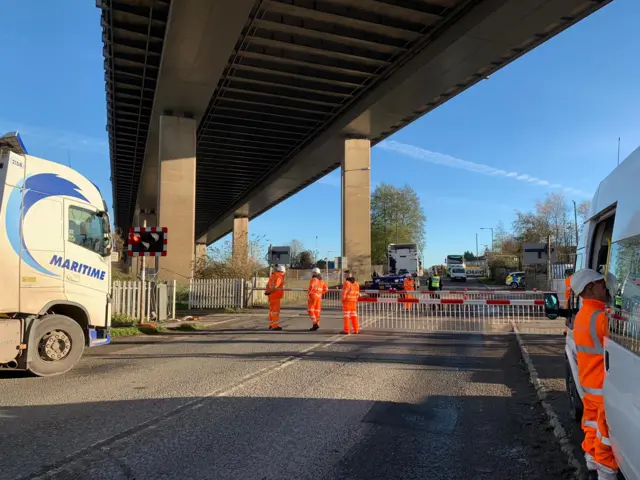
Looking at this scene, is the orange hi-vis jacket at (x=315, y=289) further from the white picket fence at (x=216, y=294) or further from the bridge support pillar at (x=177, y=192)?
the bridge support pillar at (x=177, y=192)

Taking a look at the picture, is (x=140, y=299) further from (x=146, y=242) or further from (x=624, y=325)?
(x=624, y=325)

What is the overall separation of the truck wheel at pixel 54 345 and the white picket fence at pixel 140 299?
258 inches

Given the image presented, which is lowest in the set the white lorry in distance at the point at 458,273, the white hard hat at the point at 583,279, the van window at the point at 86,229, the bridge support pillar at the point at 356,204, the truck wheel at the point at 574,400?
the truck wheel at the point at 574,400

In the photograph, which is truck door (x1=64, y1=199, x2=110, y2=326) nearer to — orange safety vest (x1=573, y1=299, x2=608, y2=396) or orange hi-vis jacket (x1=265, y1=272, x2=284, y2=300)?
orange hi-vis jacket (x1=265, y1=272, x2=284, y2=300)

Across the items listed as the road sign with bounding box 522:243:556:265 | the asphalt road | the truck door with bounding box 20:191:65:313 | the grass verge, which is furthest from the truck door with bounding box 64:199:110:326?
the road sign with bounding box 522:243:556:265

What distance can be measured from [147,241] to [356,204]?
1914cm

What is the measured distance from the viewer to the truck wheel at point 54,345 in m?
7.71

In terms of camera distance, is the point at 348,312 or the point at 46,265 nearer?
the point at 46,265

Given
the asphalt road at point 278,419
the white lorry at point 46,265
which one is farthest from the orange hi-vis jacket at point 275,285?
the white lorry at point 46,265

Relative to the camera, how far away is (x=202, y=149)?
123ft

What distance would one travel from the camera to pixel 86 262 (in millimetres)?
8586

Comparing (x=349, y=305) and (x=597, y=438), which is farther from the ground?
(x=349, y=305)

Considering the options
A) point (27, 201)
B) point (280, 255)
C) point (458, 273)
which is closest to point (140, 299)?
point (27, 201)

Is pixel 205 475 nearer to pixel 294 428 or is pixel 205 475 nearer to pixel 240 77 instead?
→ pixel 294 428
